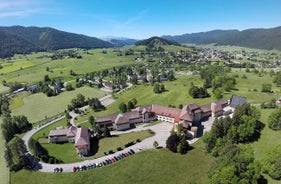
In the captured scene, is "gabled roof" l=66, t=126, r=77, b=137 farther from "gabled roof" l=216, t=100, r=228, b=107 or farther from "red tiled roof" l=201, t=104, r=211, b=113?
"gabled roof" l=216, t=100, r=228, b=107

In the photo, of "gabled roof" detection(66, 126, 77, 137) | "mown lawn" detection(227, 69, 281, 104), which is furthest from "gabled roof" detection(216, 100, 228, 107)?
"gabled roof" detection(66, 126, 77, 137)

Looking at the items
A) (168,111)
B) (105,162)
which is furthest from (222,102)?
(105,162)

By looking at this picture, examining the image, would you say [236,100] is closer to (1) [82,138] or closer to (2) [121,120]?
(2) [121,120]

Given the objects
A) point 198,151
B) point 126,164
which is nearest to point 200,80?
point 198,151

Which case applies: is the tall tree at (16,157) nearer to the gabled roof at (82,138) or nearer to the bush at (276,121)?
the gabled roof at (82,138)

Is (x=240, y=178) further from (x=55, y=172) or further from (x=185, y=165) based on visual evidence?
(x=55, y=172)

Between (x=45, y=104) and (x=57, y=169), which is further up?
(x=45, y=104)
